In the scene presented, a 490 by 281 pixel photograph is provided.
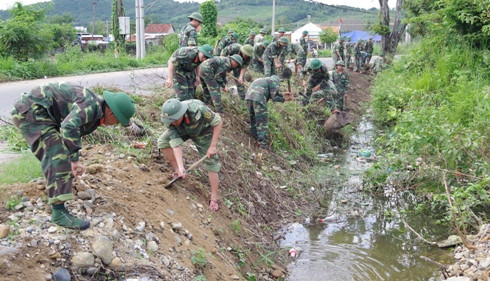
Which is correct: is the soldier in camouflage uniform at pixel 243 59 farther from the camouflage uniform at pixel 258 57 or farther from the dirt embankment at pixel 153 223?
the camouflage uniform at pixel 258 57

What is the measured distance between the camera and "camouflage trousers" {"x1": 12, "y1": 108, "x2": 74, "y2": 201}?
356 cm

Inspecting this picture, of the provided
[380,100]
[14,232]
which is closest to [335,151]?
[380,100]

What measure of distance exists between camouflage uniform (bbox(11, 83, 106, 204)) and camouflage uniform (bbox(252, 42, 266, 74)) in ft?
29.3

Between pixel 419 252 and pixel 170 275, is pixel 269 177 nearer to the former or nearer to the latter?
pixel 419 252

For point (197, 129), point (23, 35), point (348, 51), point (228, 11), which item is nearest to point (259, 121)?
point (197, 129)

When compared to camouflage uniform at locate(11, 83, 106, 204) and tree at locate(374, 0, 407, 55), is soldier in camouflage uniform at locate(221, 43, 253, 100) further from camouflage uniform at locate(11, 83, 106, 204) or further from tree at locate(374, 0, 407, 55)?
tree at locate(374, 0, 407, 55)

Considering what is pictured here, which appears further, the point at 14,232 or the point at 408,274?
the point at 408,274

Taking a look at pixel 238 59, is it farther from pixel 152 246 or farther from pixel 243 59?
pixel 152 246

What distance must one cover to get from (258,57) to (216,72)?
186 inches

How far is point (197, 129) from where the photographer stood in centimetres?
525

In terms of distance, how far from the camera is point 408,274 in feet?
17.4

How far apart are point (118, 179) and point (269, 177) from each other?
10.6ft

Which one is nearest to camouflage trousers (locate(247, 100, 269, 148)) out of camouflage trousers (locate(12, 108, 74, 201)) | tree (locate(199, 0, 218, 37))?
camouflage trousers (locate(12, 108, 74, 201))

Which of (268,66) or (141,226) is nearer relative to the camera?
(141,226)
